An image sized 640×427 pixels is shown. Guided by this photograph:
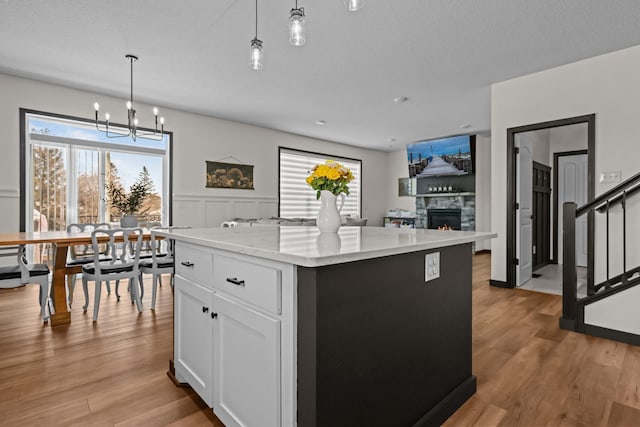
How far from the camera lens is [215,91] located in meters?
4.70

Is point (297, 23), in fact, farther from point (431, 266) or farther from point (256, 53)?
point (431, 266)

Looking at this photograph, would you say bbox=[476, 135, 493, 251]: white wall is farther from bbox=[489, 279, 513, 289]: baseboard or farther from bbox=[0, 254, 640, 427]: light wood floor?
bbox=[0, 254, 640, 427]: light wood floor

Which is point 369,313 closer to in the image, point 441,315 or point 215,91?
point 441,315

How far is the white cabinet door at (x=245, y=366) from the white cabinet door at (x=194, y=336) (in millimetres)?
78

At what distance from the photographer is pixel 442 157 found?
305 inches

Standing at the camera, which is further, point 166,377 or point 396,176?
point 396,176

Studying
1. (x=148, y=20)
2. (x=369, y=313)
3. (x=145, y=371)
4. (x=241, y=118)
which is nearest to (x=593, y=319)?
(x=369, y=313)

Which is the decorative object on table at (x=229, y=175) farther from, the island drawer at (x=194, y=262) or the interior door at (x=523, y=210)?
the interior door at (x=523, y=210)

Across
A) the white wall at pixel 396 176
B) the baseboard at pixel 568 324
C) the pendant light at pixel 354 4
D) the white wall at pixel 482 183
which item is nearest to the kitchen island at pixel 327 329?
the pendant light at pixel 354 4

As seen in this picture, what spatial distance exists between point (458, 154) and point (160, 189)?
6174mm

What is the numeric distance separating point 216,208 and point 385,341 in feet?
17.3

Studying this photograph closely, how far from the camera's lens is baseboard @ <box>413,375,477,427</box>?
153cm

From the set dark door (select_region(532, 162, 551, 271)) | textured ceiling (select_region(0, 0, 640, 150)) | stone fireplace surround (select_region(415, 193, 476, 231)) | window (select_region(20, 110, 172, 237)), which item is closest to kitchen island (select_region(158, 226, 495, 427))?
textured ceiling (select_region(0, 0, 640, 150))

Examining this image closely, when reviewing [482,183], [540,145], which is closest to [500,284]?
[540,145]
